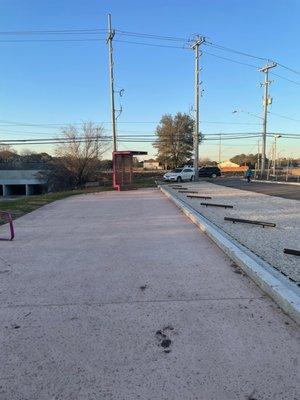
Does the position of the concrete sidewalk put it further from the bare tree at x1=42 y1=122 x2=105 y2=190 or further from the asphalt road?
the bare tree at x1=42 y1=122 x2=105 y2=190

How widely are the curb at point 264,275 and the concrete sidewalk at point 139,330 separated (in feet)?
Answer: 0.43

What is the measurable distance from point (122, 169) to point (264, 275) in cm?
2554

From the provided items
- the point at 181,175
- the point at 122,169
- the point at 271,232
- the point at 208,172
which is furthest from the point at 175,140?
the point at 271,232

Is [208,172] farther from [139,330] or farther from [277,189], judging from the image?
[139,330]

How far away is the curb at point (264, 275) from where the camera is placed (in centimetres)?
428

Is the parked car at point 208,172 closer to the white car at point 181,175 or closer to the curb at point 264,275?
the white car at point 181,175

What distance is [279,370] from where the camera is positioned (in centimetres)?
318

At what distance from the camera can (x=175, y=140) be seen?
75938 mm

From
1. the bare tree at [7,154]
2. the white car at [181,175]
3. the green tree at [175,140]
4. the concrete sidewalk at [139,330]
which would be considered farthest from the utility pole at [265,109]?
the bare tree at [7,154]

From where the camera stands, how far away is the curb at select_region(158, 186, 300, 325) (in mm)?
4277

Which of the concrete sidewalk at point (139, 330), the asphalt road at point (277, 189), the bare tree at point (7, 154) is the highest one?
the bare tree at point (7, 154)

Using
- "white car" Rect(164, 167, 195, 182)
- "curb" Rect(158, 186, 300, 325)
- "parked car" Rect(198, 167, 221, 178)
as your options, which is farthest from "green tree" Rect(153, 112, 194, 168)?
"curb" Rect(158, 186, 300, 325)

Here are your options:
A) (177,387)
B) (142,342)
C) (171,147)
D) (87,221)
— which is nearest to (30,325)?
(142,342)

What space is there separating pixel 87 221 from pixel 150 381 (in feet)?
30.8
